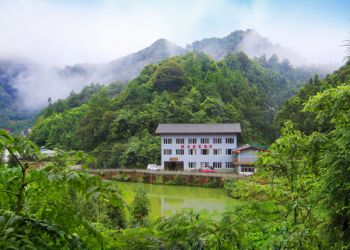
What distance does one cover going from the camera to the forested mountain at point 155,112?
35.6 m

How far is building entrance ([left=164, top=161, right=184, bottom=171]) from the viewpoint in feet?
108

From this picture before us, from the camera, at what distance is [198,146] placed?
1266 inches

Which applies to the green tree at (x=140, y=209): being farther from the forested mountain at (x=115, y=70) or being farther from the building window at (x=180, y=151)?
the forested mountain at (x=115, y=70)

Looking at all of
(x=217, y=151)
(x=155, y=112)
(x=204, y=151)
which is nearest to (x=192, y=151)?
(x=204, y=151)

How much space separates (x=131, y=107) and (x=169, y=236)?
3877 centimetres

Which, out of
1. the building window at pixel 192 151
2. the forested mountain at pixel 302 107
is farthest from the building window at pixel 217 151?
the forested mountain at pixel 302 107

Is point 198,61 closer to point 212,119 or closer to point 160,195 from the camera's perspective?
point 212,119

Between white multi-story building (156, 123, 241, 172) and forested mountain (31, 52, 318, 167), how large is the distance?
1.73 m

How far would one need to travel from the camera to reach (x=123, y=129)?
38.2 meters

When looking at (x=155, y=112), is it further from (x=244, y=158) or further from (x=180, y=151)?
(x=244, y=158)

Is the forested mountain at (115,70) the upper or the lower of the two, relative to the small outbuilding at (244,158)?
upper

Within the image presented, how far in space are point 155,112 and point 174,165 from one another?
7249 millimetres

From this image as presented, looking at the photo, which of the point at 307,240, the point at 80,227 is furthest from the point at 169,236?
the point at 307,240

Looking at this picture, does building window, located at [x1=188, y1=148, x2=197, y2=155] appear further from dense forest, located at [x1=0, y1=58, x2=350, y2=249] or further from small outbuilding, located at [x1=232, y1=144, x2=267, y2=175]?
dense forest, located at [x1=0, y1=58, x2=350, y2=249]
